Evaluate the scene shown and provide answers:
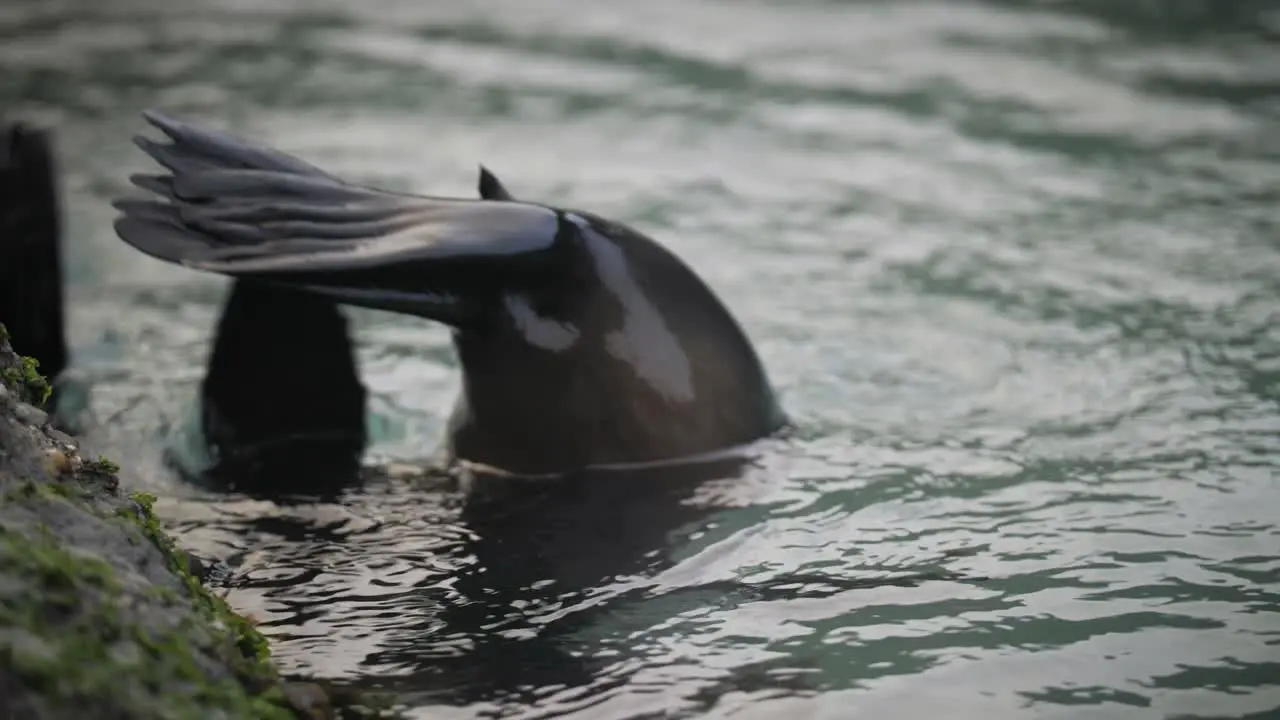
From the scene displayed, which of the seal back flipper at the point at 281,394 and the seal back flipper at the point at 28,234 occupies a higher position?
the seal back flipper at the point at 28,234

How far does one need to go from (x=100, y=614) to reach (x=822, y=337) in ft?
10.3

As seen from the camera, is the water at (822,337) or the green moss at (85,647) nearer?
the green moss at (85,647)

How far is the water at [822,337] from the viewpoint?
10.0 ft

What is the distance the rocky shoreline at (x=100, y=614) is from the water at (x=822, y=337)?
0.38 m

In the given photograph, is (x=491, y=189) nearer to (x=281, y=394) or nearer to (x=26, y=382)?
(x=281, y=394)

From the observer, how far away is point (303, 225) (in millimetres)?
3580

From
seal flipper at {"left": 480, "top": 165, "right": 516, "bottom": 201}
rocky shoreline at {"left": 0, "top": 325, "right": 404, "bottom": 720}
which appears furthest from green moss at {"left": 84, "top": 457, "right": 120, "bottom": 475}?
seal flipper at {"left": 480, "top": 165, "right": 516, "bottom": 201}

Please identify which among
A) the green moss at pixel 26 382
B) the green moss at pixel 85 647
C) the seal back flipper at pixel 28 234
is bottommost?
the green moss at pixel 85 647

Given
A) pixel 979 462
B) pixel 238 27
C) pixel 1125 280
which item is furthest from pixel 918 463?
pixel 238 27

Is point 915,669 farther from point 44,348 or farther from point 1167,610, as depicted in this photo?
point 44,348

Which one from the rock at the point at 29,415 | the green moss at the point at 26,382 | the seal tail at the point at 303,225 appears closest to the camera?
the rock at the point at 29,415

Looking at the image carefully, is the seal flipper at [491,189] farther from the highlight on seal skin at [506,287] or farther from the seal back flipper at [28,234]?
the seal back flipper at [28,234]

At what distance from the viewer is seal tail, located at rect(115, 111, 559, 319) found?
138 inches

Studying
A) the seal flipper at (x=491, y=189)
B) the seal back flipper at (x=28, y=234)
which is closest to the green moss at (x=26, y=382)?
the seal flipper at (x=491, y=189)
